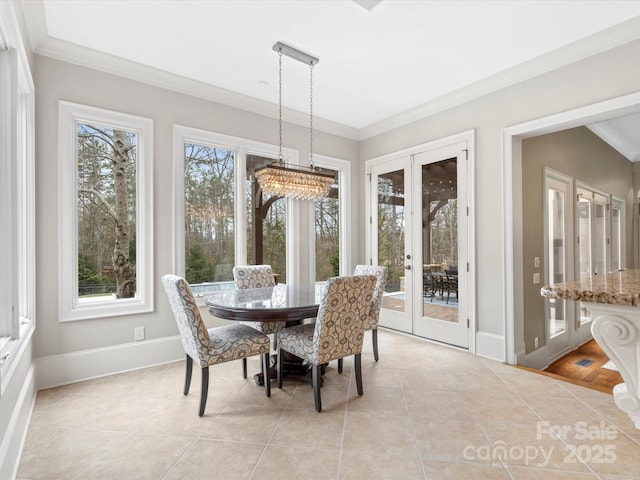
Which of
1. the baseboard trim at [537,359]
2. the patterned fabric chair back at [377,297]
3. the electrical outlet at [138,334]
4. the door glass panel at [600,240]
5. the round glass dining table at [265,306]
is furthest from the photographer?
the door glass panel at [600,240]

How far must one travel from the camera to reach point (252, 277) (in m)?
3.52

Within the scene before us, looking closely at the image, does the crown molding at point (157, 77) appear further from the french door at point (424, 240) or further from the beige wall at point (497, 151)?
the beige wall at point (497, 151)

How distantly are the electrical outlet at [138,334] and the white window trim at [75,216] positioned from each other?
0.55 ft

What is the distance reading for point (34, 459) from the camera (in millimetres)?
1838

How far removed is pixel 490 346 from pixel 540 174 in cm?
197

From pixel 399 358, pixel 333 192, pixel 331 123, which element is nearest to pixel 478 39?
pixel 331 123

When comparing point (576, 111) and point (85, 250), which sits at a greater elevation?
point (576, 111)

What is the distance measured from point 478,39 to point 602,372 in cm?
351

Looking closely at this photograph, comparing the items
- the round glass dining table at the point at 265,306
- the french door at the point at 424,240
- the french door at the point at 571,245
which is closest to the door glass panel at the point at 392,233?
the french door at the point at 424,240

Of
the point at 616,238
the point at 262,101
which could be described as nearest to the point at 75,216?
the point at 262,101

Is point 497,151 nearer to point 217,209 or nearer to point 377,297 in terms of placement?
point 377,297

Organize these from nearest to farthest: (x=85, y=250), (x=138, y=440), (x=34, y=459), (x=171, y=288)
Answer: (x=34, y=459)
(x=138, y=440)
(x=171, y=288)
(x=85, y=250)

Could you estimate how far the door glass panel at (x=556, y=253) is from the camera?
387 cm

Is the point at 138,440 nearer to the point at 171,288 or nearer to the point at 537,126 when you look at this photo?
the point at 171,288
